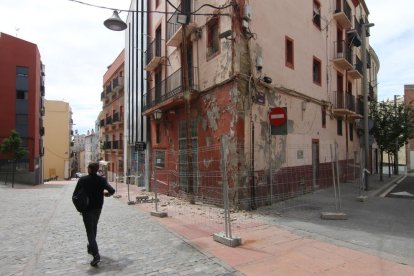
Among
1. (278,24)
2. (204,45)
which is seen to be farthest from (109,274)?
(278,24)

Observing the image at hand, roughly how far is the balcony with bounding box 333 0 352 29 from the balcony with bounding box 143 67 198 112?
9.23 meters

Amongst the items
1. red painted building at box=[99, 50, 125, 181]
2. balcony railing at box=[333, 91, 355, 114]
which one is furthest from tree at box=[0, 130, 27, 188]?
balcony railing at box=[333, 91, 355, 114]

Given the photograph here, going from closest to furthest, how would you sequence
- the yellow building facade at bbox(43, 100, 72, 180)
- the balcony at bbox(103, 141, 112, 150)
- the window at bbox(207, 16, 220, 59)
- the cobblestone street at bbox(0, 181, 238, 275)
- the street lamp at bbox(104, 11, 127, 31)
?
the cobblestone street at bbox(0, 181, 238, 275)
the street lamp at bbox(104, 11, 127, 31)
the window at bbox(207, 16, 220, 59)
the balcony at bbox(103, 141, 112, 150)
the yellow building facade at bbox(43, 100, 72, 180)

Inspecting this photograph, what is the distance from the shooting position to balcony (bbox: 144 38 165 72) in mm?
16703

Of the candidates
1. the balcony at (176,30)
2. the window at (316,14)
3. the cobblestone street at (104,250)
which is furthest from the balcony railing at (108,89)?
the cobblestone street at (104,250)

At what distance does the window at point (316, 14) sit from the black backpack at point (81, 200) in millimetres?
13232

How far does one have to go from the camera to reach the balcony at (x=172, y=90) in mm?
12914

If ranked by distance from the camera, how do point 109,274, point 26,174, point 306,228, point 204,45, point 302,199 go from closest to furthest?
point 109,274, point 306,228, point 302,199, point 204,45, point 26,174

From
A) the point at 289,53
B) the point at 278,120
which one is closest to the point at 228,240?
the point at 278,120

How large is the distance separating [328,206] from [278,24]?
6497 millimetres

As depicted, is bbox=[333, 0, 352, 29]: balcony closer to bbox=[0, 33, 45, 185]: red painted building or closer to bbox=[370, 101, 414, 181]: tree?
bbox=[370, 101, 414, 181]: tree

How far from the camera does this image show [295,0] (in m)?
13.4

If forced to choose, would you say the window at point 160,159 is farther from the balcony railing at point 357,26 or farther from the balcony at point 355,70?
the balcony railing at point 357,26

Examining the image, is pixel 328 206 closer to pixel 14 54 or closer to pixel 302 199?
pixel 302 199
